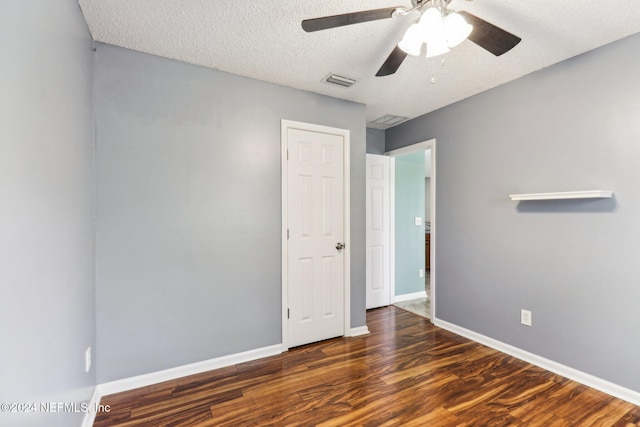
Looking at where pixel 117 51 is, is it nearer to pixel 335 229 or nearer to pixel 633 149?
pixel 335 229

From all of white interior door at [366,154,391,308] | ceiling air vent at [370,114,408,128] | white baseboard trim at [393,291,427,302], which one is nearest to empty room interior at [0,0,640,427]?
ceiling air vent at [370,114,408,128]

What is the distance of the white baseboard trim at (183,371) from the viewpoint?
207 cm

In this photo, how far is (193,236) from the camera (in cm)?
234

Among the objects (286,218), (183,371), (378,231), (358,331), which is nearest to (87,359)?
(183,371)

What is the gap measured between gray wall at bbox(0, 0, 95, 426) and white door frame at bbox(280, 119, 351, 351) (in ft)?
4.71

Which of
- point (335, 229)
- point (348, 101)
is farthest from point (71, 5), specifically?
point (335, 229)

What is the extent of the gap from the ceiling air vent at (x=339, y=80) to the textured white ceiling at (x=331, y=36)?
6cm

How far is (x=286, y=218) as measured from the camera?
2736 millimetres

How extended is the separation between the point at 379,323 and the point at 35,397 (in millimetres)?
2998

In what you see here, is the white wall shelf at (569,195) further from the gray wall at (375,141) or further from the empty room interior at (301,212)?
the gray wall at (375,141)

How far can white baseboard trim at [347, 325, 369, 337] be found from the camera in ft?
10.1

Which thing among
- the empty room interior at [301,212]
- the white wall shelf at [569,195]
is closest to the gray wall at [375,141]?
the empty room interior at [301,212]

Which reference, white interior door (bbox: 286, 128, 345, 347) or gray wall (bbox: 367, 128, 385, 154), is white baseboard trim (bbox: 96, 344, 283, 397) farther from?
gray wall (bbox: 367, 128, 385, 154)

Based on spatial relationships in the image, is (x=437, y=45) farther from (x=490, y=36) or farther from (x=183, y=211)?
(x=183, y=211)
